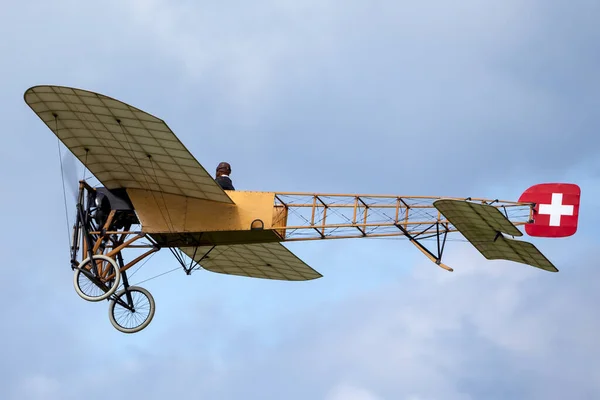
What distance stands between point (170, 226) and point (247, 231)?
184 centimetres

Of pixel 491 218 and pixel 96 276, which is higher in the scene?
pixel 491 218

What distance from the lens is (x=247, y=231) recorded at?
29.1 m

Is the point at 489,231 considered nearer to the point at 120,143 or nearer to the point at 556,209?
the point at 556,209

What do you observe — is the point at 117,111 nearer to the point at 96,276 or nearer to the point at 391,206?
the point at 96,276

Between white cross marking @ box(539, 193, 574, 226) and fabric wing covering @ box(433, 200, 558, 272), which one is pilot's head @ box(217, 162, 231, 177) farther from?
white cross marking @ box(539, 193, 574, 226)

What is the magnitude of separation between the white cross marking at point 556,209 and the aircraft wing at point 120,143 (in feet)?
23.9

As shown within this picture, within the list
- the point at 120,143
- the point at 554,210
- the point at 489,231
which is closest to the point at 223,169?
the point at 120,143

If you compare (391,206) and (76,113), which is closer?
(76,113)

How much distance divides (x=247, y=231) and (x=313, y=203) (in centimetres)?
172

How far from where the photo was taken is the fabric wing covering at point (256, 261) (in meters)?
32.4

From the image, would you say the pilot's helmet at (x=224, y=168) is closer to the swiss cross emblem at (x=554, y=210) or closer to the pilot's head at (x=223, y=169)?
the pilot's head at (x=223, y=169)

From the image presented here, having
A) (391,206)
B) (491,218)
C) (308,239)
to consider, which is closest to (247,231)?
(308,239)

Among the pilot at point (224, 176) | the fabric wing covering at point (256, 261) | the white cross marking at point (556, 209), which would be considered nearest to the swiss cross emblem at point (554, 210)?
the white cross marking at point (556, 209)

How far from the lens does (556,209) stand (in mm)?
29328
